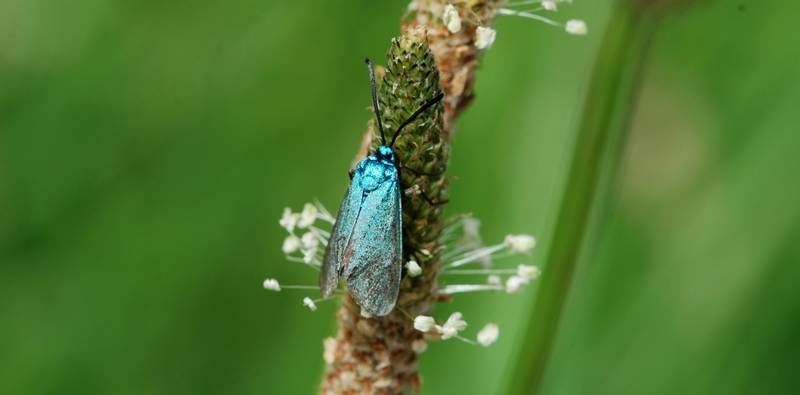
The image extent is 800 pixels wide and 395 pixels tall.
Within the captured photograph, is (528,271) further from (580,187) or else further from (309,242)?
(309,242)

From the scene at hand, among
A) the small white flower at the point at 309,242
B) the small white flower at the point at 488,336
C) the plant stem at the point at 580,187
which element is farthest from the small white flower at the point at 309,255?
the plant stem at the point at 580,187

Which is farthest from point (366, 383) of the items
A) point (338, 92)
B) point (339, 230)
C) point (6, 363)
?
point (338, 92)

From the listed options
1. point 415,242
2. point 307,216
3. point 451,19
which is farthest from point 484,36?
point 307,216

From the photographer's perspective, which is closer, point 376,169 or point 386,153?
point 386,153

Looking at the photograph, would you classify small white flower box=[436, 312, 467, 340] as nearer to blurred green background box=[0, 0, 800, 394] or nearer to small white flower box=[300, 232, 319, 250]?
small white flower box=[300, 232, 319, 250]

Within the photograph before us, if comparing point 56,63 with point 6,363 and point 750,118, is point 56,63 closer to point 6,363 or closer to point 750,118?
point 6,363

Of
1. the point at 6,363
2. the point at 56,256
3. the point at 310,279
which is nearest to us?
the point at 6,363

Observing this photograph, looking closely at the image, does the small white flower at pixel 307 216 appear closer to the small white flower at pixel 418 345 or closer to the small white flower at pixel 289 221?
the small white flower at pixel 289 221
